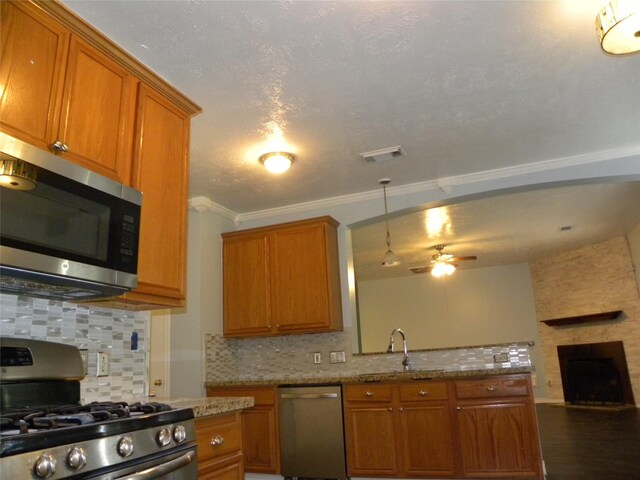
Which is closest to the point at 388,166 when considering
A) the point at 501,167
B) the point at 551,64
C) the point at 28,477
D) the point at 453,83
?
the point at 501,167

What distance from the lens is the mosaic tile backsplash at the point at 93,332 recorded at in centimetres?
187

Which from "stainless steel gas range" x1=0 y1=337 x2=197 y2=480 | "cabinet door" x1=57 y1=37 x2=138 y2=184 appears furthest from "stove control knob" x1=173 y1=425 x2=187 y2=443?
"cabinet door" x1=57 y1=37 x2=138 y2=184

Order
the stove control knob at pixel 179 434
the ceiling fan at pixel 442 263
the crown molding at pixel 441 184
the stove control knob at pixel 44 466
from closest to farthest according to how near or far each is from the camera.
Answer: the stove control knob at pixel 44 466, the stove control knob at pixel 179 434, the crown molding at pixel 441 184, the ceiling fan at pixel 442 263

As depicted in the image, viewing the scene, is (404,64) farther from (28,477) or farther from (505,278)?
(505,278)

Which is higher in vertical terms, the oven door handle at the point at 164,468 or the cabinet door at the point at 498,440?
the oven door handle at the point at 164,468

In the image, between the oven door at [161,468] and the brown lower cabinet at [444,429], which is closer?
the oven door at [161,468]

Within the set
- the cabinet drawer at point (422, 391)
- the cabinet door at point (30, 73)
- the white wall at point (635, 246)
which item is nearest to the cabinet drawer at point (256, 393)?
the cabinet drawer at point (422, 391)

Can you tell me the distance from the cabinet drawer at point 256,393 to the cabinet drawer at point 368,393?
62cm

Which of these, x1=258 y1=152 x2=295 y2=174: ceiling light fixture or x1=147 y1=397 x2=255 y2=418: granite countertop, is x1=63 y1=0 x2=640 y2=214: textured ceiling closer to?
x1=258 y1=152 x2=295 y2=174: ceiling light fixture

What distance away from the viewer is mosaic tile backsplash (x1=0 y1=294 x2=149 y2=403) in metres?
1.87

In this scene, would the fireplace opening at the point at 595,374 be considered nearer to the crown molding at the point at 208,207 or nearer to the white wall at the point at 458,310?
the white wall at the point at 458,310

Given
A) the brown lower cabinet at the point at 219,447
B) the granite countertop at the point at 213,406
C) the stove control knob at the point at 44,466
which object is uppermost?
the granite countertop at the point at 213,406

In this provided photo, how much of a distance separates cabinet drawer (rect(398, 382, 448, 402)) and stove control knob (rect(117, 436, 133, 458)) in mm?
2614

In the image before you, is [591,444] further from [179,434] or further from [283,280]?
[179,434]
